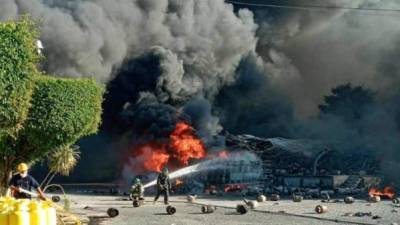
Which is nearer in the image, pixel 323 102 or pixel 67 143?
pixel 67 143

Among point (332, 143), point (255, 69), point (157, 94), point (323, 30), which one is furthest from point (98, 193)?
point (323, 30)

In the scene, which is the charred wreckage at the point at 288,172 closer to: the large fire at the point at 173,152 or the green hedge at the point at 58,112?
the large fire at the point at 173,152

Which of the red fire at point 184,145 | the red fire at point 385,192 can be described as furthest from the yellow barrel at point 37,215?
the red fire at point 184,145

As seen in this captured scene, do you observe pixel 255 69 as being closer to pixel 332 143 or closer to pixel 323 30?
pixel 323 30

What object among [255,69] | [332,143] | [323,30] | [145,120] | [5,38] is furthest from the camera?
[323,30]

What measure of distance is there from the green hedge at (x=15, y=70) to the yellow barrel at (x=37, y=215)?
310 inches

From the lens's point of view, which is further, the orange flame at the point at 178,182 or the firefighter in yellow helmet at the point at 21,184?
the orange flame at the point at 178,182

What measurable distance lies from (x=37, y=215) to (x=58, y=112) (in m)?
13.2

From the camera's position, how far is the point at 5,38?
16.1 metres

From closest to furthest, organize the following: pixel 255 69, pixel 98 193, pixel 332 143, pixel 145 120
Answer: pixel 98 193 < pixel 145 120 < pixel 332 143 < pixel 255 69

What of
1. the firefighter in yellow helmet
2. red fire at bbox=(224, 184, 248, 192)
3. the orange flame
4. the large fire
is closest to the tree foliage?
the firefighter in yellow helmet

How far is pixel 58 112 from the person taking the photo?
2116 cm

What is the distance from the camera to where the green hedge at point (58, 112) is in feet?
68.8

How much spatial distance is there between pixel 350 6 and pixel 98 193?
38367 mm
